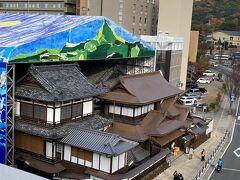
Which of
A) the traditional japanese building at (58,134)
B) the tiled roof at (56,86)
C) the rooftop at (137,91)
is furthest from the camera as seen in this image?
the rooftop at (137,91)

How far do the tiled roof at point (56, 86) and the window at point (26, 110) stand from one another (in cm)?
101

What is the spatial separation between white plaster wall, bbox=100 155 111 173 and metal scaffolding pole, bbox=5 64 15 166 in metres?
6.91

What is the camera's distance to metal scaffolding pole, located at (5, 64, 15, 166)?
25656mm

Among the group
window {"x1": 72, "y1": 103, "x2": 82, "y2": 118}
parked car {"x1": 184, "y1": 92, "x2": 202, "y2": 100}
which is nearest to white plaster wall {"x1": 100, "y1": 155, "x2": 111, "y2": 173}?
window {"x1": 72, "y1": 103, "x2": 82, "y2": 118}

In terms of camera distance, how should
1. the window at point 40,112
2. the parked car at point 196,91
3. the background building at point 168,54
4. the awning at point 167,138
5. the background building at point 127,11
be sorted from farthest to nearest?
the parked car at point 196,91 < the background building at point 127,11 < the background building at point 168,54 < the awning at point 167,138 < the window at point 40,112

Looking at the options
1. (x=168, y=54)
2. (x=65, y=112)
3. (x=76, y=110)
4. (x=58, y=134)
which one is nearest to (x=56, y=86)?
(x=65, y=112)

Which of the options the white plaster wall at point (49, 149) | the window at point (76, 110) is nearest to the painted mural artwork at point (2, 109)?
the white plaster wall at point (49, 149)

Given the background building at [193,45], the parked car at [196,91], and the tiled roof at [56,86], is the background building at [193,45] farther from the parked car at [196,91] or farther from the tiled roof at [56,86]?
the tiled roof at [56,86]

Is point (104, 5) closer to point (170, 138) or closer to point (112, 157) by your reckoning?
point (170, 138)

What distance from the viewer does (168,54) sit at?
57500 mm

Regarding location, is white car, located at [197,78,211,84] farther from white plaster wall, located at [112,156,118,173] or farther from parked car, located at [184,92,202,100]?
white plaster wall, located at [112,156,118,173]

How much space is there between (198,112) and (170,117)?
21.3m

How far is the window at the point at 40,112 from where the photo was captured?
2614cm

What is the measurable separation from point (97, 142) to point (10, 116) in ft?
23.6
